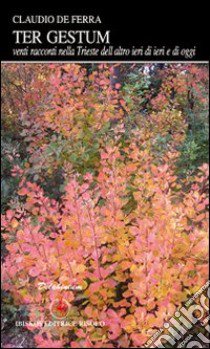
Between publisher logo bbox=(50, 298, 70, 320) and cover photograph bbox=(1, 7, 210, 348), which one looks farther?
publisher logo bbox=(50, 298, 70, 320)

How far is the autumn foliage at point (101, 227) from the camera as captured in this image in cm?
290

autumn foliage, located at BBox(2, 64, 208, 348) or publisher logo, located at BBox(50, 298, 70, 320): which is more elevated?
autumn foliage, located at BBox(2, 64, 208, 348)

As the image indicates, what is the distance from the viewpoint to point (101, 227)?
322 centimetres

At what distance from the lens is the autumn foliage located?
9.51 ft

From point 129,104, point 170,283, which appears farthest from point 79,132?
point 170,283

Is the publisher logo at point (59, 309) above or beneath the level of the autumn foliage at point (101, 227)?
beneath

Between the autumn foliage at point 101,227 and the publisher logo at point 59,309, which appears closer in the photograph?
the autumn foliage at point 101,227

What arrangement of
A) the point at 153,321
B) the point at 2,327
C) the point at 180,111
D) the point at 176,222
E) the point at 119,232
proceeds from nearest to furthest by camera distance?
the point at 153,321, the point at 176,222, the point at 119,232, the point at 2,327, the point at 180,111

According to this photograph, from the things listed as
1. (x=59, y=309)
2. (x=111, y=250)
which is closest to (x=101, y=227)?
(x=111, y=250)

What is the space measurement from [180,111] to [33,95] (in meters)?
1.68

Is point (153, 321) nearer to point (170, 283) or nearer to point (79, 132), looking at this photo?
point (170, 283)

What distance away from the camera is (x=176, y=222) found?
2.98 metres

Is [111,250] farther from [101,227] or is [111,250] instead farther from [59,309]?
[59,309]

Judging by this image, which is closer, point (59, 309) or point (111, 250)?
point (59, 309)
